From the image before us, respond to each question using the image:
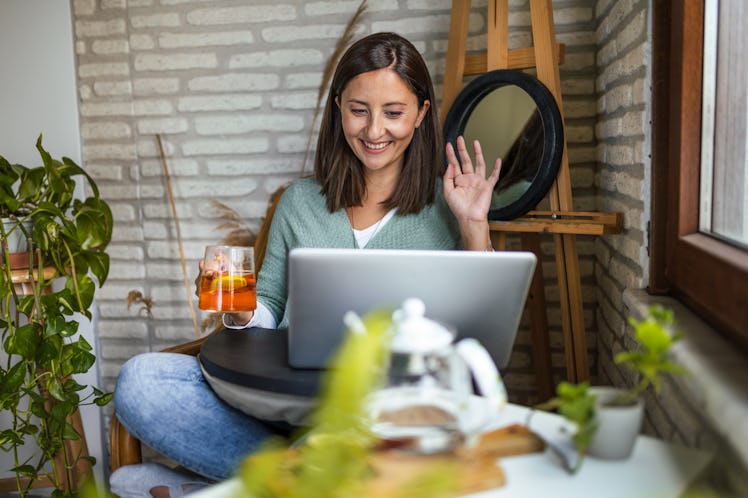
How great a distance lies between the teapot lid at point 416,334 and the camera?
79 centimetres

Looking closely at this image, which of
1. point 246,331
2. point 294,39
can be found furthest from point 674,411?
point 294,39

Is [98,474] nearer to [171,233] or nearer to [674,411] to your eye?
[171,233]

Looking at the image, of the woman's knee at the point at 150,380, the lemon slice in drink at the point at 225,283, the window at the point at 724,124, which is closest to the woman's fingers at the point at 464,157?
the window at the point at 724,124

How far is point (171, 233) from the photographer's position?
8.66 feet

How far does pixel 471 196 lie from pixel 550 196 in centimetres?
29

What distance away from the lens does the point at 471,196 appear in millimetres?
1864

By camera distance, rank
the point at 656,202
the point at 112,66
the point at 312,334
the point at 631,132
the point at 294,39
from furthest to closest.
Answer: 1. the point at 112,66
2. the point at 294,39
3. the point at 631,132
4. the point at 656,202
5. the point at 312,334

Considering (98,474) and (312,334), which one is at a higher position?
(312,334)

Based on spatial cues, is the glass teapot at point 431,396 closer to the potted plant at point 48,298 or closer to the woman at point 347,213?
the woman at point 347,213

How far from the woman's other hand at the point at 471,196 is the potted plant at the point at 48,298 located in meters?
1.11

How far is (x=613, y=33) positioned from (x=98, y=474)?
2.35 meters

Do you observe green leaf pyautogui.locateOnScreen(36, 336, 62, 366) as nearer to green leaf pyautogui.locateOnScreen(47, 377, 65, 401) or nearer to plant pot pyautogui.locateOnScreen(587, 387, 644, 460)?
green leaf pyautogui.locateOnScreen(47, 377, 65, 401)

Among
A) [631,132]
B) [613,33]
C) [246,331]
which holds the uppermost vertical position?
[613,33]

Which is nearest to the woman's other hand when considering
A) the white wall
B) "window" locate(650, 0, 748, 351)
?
"window" locate(650, 0, 748, 351)
